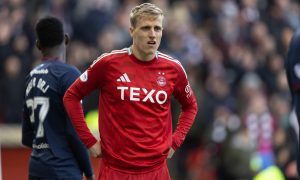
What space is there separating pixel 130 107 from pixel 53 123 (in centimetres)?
84

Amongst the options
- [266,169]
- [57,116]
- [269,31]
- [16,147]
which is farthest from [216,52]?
[57,116]

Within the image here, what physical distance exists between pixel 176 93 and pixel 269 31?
11.0m

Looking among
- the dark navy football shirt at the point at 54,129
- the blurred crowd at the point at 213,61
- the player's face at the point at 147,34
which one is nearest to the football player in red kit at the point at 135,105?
the player's face at the point at 147,34

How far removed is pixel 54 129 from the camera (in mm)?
8547

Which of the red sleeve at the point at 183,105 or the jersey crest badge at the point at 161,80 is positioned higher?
the jersey crest badge at the point at 161,80

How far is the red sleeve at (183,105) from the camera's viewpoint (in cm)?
824

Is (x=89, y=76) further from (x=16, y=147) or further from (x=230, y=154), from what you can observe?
(x=230, y=154)

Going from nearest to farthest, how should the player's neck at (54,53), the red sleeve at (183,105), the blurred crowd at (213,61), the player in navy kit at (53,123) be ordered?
the red sleeve at (183,105)
the player in navy kit at (53,123)
the player's neck at (54,53)
the blurred crowd at (213,61)

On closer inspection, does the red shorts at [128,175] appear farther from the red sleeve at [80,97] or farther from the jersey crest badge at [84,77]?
the jersey crest badge at [84,77]

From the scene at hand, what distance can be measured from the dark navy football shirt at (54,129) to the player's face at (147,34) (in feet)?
2.58

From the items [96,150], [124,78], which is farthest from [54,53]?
[96,150]

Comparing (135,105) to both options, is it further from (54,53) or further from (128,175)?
(54,53)

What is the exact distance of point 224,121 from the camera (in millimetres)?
15648

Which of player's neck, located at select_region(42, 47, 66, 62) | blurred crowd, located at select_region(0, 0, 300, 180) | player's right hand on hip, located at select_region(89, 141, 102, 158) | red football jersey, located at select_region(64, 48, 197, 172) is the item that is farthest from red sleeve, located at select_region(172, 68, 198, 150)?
blurred crowd, located at select_region(0, 0, 300, 180)
